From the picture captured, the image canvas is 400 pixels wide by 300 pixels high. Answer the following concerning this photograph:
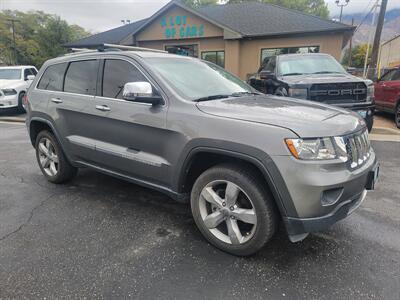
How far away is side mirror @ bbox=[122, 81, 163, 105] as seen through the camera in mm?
2646

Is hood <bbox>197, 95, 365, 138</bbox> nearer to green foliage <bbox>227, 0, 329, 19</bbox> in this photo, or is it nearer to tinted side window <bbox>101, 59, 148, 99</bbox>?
tinted side window <bbox>101, 59, 148, 99</bbox>

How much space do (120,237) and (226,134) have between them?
4.95ft

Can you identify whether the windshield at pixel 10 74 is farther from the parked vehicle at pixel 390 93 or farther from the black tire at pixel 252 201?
the parked vehicle at pixel 390 93

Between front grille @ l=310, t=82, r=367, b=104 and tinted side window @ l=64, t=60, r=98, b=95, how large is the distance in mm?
4195

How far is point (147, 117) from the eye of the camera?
2846mm

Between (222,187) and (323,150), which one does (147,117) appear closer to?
(222,187)

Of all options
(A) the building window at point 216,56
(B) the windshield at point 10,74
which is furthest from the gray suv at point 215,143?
(A) the building window at point 216,56

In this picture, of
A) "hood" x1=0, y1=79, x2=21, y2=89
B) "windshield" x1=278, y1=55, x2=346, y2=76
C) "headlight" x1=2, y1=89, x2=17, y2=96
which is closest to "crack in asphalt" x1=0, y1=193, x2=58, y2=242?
"windshield" x1=278, y1=55, x2=346, y2=76

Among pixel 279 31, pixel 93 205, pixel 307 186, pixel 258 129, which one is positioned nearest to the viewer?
pixel 307 186

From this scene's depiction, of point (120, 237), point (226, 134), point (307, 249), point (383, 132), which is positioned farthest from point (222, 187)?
point (383, 132)

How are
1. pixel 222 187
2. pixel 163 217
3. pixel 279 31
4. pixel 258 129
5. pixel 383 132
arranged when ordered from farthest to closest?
pixel 279 31
pixel 383 132
pixel 163 217
pixel 222 187
pixel 258 129

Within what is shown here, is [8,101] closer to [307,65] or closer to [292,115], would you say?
[307,65]

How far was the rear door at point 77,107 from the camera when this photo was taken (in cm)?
347

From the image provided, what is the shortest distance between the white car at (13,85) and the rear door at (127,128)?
993cm
